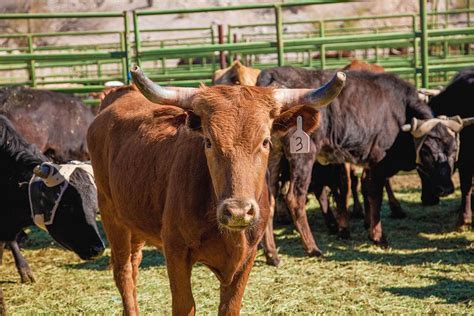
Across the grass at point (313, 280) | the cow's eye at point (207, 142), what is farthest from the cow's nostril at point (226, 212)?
the grass at point (313, 280)

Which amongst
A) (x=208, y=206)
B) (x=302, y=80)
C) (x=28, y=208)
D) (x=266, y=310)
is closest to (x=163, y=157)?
(x=208, y=206)

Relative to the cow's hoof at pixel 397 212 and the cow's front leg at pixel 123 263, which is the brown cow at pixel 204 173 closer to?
the cow's front leg at pixel 123 263

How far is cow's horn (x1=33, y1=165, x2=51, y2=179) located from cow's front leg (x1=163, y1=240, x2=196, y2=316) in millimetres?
2071

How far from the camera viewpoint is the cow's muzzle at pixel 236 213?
3.68 m

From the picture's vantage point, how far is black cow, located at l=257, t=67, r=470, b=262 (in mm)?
8148

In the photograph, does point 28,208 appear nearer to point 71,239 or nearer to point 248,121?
point 71,239

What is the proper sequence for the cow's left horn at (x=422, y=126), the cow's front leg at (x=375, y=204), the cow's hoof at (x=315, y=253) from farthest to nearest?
the cow's left horn at (x=422, y=126), the cow's front leg at (x=375, y=204), the cow's hoof at (x=315, y=253)

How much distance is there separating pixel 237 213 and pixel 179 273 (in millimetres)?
798

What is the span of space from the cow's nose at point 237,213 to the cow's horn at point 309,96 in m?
0.74

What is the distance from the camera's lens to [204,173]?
431 centimetres

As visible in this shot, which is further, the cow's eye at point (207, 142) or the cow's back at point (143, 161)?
the cow's back at point (143, 161)

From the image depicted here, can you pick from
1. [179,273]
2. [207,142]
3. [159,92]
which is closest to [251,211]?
[207,142]

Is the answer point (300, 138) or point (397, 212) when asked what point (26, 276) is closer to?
point (300, 138)

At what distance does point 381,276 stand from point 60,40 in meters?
23.2
